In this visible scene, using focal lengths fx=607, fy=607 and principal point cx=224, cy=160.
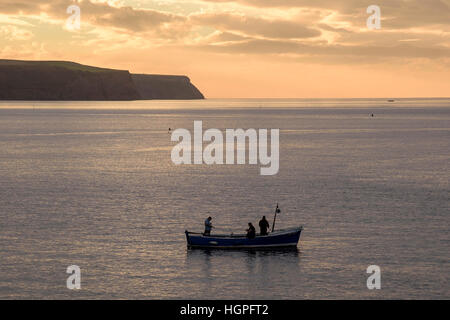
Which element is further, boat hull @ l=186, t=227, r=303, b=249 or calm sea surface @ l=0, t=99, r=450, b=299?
boat hull @ l=186, t=227, r=303, b=249

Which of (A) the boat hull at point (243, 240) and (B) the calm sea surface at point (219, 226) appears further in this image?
(A) the boat hull at point (243, 240)

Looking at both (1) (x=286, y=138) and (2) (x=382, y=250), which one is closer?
(2) (x=382, y=250)

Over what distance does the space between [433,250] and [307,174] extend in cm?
4912

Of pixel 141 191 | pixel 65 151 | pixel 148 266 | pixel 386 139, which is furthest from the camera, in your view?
pixel 386 139

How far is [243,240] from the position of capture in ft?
173

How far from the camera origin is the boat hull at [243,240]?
174ft

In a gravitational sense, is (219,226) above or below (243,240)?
above

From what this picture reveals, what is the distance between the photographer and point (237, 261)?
1971 inches

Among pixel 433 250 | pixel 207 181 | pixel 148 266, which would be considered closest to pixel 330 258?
pixel 433 250

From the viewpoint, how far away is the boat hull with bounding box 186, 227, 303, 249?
174 ft

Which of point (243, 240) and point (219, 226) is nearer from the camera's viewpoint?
point (243, 240)
